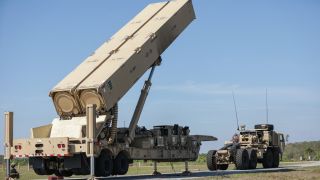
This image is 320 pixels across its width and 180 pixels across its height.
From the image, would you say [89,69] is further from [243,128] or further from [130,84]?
[243,128]

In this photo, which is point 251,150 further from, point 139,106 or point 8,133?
point 8,133

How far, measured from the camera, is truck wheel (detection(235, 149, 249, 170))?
29812 mm

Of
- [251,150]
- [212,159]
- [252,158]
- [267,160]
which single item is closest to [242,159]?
[252,158]

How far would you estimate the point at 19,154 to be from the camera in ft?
75.0

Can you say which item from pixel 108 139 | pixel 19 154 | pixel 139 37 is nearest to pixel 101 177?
pixel 108 139

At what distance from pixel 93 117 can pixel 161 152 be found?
6.65 metres

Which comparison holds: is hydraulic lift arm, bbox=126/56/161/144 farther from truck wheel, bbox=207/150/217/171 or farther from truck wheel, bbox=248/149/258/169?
truck wheel, bbox=248/149/258/169

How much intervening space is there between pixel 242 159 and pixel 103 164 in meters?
9.39

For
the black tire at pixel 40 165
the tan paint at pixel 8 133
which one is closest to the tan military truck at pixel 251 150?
the black tire at pixel 40 165

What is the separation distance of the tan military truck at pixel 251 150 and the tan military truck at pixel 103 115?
4.90 metres

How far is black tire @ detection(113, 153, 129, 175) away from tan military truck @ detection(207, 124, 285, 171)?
7571 millimetres

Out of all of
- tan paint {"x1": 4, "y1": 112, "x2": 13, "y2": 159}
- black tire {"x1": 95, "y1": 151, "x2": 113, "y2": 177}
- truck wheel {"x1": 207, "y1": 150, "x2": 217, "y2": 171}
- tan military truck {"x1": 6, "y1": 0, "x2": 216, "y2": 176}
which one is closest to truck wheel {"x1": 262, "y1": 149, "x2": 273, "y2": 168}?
truck wheel {"x1": 207, "y1": 150, "x2": 217, "y2": 171}

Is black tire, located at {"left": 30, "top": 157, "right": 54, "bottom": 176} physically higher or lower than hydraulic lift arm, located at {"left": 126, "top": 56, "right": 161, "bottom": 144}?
lower

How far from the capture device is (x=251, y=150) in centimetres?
3089
